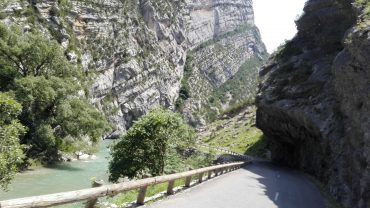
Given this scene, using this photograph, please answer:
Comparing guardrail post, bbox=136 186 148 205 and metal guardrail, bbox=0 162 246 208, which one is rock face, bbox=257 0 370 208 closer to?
guardrail post, bbox=136 186 148 205

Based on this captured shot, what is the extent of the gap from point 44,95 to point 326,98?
2919cm

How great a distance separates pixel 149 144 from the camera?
30094 mm

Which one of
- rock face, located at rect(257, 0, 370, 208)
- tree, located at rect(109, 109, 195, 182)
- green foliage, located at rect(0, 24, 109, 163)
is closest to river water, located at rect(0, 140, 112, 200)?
tree, located at rect(109, 109, 195, 182)

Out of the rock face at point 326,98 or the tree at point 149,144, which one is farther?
the tree at point 149,144

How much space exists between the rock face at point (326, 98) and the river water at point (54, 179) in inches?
712

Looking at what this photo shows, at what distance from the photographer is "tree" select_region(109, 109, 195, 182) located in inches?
1172

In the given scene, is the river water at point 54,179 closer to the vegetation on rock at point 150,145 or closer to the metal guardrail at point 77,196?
the vegetation on rock at point 150,145

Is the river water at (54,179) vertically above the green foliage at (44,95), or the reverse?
the green foliage at (44,95)

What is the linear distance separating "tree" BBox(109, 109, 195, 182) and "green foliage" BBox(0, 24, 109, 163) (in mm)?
16768

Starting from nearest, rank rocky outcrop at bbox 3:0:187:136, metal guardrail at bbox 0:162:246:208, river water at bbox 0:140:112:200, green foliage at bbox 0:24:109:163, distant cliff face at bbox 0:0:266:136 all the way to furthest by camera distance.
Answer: metal guardrail at bbox 0:162:246:208
river water at bbox 0:140:112:200
green foliage at bbox 0:24:109:163
distant cliff face at bbox 0:0:266:136
rocky outcrop at bbox 3:0:187:136

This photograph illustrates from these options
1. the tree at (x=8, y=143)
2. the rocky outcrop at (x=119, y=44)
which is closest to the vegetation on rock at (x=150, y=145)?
the tree at (x=8, y=143)

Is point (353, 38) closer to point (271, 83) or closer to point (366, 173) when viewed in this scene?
point (366, 173)

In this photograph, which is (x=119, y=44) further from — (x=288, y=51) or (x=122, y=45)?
(x=288, y=51)

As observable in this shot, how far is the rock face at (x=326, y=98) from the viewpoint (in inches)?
875
